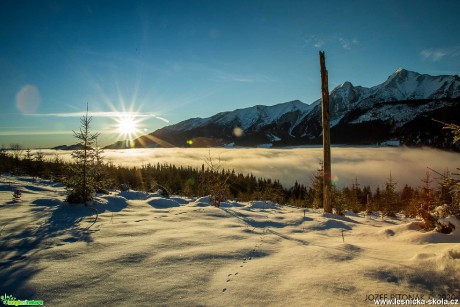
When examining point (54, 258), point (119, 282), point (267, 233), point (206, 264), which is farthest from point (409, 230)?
point (54, 258)

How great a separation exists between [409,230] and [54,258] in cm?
740

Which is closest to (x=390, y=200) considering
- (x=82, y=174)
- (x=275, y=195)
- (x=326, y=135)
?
(x=275, y=195)

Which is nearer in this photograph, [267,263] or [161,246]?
[267,263]

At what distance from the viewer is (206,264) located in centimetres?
409

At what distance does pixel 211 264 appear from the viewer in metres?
4.11

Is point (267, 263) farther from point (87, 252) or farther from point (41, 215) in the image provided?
point (41, 215)

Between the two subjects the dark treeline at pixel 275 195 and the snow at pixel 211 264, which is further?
the dark treeline at pixel 275 195

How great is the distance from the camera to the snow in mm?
3109

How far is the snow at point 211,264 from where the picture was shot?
3109 mm

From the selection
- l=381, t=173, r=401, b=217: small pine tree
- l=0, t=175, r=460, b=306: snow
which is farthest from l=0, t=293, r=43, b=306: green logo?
l=381, t=173, r=401, b=217: small pine tree

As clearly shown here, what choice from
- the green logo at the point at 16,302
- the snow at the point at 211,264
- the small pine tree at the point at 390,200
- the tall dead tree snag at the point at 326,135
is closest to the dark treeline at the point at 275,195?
the small pine tree at the point at 390,200

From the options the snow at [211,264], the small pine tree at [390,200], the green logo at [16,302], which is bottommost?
the small pine tree at [390,200]

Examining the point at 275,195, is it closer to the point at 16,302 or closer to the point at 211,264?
the point at 211,264

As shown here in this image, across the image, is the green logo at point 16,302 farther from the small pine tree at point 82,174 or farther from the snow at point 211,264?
the small pine tree at point 82,174
